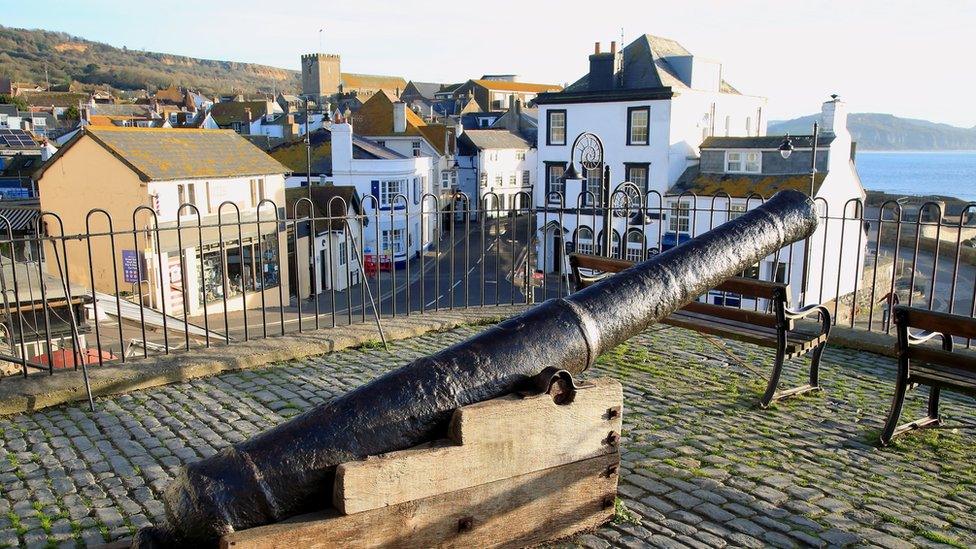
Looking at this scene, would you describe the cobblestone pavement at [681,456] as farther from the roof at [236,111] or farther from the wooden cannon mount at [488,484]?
the roof at [236,111]

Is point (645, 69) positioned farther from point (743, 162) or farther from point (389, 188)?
point (389, 188)

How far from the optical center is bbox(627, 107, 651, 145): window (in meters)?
36.7

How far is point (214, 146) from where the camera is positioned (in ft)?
96.9

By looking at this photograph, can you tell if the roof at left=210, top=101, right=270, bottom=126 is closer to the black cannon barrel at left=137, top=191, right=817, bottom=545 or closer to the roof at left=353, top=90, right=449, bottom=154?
the roof at left=353, top=90, right=449, bottom=154

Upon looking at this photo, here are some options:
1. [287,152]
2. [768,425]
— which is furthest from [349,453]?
[287,152]

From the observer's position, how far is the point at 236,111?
246 feet

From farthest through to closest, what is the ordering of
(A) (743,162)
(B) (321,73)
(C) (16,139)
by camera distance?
(B) (321,73) < (C) (16,139) < (A) (743,162)

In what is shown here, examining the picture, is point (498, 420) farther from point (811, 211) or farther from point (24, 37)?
point (24, 37)

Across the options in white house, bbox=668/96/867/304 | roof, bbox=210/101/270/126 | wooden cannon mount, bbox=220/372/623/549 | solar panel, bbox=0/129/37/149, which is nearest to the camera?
wooden cannon mount, bbox=220/372/623/549

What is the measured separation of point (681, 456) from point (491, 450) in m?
2.06

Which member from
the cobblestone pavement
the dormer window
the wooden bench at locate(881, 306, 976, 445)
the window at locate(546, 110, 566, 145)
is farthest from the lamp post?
the window at locate(546, 110, 566, 145)

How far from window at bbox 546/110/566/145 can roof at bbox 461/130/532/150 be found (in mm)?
17521

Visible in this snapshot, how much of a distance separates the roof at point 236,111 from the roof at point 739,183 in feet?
158

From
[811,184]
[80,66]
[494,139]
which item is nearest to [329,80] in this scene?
[80,66]
